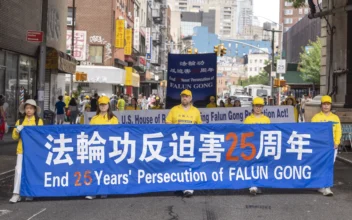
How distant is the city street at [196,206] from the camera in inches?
326

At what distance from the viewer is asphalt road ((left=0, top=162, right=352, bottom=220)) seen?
8.26 metres

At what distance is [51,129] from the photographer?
9.53 m

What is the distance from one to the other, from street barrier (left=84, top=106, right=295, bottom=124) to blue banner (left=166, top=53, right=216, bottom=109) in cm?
255

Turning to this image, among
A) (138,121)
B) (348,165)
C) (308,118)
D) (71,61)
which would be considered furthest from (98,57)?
(348,165)

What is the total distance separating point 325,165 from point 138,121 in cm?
789

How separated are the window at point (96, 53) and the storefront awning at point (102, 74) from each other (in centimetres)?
155

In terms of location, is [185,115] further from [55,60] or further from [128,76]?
[128,76]

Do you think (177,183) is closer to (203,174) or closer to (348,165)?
(203,174)

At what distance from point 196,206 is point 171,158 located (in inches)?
43.9

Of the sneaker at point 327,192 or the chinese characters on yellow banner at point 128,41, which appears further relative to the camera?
the chinese characters on yellow banner at point 128,41

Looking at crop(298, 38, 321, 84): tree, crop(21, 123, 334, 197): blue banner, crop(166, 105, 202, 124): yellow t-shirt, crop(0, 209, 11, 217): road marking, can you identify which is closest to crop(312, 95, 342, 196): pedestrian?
crop(21, 123, 334, 197): blue banner

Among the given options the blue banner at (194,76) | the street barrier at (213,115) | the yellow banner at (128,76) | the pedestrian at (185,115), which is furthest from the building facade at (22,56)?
the yellow banner at (128,76)

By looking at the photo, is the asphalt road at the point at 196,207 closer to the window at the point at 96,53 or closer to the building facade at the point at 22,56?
the building facade at the point at 22,56

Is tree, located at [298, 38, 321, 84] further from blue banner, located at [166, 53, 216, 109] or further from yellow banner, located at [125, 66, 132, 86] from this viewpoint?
blue banner, located at [166, 53, 216, 109]
